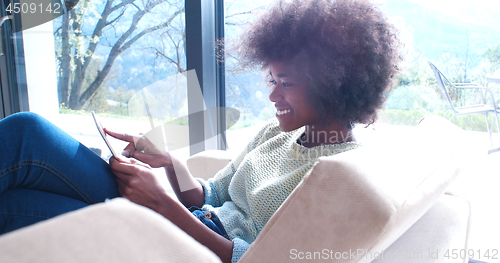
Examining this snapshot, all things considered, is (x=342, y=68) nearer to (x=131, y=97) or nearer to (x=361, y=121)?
(x=361, y=121)

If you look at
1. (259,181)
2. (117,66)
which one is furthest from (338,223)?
(117,66)

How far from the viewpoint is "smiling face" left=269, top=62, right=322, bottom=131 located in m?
1.04

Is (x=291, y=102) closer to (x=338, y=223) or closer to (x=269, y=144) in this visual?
(x=269, y=144)

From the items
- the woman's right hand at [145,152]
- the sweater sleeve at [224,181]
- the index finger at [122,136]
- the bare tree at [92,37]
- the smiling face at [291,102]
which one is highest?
the bare tree at [92,37]

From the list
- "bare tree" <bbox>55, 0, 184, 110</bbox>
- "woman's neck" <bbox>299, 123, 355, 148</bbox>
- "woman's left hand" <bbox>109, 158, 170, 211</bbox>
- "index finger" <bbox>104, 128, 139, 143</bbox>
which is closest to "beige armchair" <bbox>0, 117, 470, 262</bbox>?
"woman's neck" <bbox>299, 123, 355, 148</bbox>

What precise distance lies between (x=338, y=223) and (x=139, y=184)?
520mm

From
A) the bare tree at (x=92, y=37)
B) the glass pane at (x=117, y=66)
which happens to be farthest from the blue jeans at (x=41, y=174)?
the bare tree at (x=92, y=37)

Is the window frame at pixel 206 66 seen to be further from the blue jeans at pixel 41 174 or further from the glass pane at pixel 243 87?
the blue jeans at pixel 41 174

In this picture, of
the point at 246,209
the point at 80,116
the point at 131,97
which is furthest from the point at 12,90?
the point at 246,209

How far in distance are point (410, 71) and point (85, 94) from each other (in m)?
2.31

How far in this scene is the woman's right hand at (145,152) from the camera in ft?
3.59

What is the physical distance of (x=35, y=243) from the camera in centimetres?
31

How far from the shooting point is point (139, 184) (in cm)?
89

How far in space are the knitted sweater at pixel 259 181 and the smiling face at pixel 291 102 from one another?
0.08 meters
